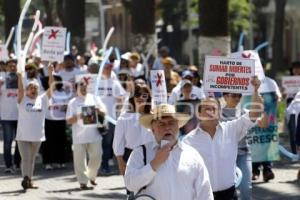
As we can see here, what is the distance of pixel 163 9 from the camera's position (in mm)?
57500

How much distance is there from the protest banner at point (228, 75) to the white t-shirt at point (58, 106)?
21.1 ft

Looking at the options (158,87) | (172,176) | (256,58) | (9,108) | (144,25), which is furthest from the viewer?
(144,25)

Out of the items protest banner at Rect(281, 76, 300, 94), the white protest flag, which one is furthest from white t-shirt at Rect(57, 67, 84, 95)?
the white protest flag

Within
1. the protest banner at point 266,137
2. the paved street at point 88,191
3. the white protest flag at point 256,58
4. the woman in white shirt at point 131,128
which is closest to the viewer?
the woman in white shirt at point 131,128

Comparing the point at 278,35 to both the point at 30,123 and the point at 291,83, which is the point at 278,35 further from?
the point at 30,123

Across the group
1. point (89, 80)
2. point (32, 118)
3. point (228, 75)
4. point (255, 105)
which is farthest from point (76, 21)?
point (255, 105)

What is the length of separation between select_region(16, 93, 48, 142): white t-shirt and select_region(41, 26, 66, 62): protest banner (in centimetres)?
184

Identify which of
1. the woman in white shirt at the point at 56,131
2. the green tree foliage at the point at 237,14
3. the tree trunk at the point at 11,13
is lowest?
the woman in white shirt at the point at 56,131

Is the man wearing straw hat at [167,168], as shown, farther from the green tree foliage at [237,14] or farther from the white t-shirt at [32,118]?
the green tree foliage at [237,14]

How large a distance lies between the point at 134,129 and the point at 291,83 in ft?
20.1

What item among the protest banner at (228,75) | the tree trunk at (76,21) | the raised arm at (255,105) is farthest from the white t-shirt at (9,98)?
the tree trunk at (76,21)

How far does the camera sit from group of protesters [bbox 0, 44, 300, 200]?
6.32 m

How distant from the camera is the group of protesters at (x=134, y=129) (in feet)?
20.7

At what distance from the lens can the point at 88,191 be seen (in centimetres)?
1287
